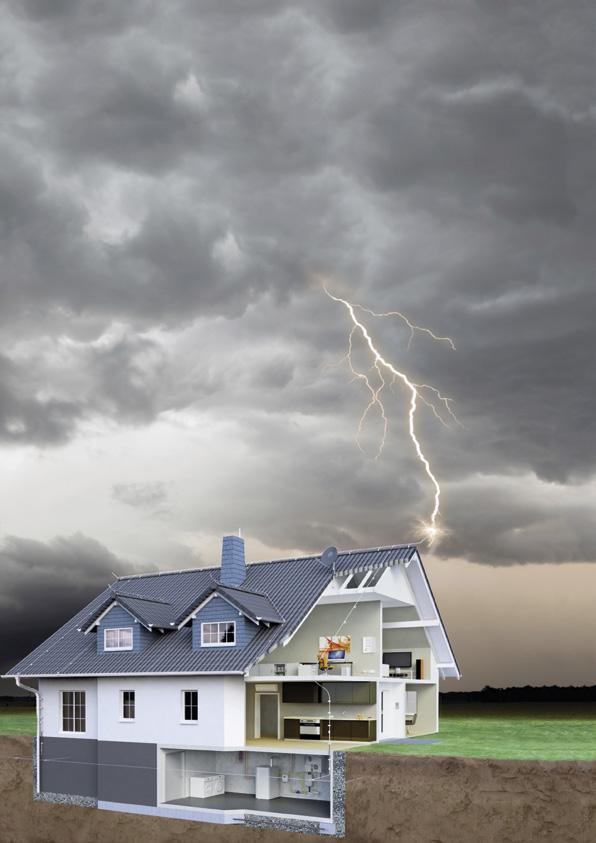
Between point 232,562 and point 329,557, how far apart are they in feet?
14.8

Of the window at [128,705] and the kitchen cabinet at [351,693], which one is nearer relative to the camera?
the kitchen cabinet at [351,693]

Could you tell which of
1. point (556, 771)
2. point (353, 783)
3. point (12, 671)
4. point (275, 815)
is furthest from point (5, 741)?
point (556, 771)

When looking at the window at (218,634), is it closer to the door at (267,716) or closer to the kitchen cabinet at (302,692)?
the kitchen cabinet at (302,692)

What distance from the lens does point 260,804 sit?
34.0 meters

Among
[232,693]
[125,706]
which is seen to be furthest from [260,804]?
[125,706]

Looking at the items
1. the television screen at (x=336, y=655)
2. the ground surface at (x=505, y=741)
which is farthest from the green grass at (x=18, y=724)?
the television screen at (x=336, y=655)

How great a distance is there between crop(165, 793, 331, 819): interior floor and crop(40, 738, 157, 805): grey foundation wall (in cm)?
145

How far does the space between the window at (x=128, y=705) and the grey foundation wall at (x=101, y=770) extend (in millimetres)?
982

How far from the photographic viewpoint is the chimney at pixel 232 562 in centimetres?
4084

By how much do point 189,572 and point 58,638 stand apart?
21.3 feet

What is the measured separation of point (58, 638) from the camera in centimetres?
4159

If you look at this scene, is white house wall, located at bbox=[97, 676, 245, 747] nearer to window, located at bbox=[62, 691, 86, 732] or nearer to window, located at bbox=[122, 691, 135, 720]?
window, located at bbox=[122, 691, 135, 720]

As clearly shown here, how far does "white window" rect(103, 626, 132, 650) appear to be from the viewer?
37.5m

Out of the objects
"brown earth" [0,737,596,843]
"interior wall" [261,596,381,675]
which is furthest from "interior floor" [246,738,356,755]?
"interior wall" [261,596,381,675]
